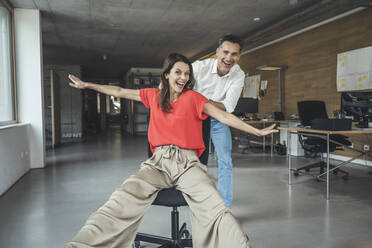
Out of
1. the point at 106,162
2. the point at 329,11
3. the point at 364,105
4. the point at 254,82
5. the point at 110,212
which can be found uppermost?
the point at 329,11

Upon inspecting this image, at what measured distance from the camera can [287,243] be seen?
85.3 inches

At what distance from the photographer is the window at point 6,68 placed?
4547 mm

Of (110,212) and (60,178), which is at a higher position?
(110,212)

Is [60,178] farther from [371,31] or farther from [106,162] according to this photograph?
[371,31]

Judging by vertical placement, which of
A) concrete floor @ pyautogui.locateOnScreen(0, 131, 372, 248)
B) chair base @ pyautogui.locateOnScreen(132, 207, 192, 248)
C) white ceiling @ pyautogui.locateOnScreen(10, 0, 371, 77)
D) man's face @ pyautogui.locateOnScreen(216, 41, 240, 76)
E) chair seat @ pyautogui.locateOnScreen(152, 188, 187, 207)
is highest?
white ceiling @ pyautogui.locateOnScreen(10, 0, 371, 77)

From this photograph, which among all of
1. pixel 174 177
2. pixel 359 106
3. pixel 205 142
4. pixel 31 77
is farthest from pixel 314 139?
pixel 31 77

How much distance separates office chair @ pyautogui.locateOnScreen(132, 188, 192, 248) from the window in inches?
143

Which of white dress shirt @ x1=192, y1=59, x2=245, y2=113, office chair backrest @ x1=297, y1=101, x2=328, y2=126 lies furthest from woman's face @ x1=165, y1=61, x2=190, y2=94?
office chair backrest @ x1=297, y1=101, x2=328, y2=126

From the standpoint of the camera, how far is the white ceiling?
5.62m

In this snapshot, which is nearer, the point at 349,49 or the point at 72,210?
the point at 72,210

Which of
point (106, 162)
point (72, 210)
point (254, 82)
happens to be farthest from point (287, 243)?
point (254, 82)

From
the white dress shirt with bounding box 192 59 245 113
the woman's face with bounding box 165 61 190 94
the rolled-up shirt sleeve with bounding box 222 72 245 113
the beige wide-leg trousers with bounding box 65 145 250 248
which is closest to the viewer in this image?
the beige wide-leg trousers with bounding box 65 145 250 248

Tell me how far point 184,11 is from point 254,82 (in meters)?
3.79

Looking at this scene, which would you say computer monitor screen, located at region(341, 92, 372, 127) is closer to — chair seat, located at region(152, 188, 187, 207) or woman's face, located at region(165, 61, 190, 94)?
woman's face, located at region(165, 61, 190, 94)
